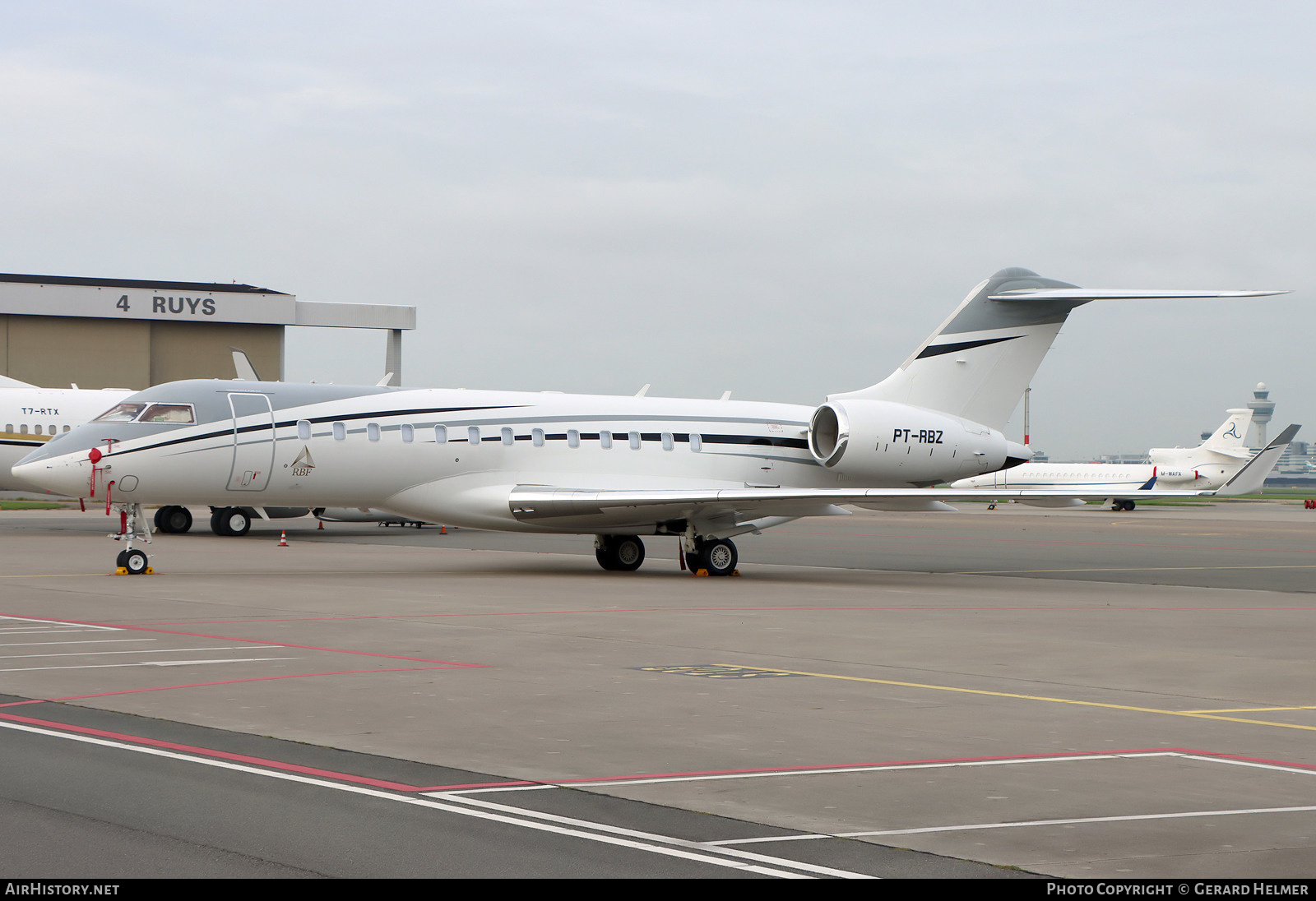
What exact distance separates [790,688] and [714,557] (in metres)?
13.6

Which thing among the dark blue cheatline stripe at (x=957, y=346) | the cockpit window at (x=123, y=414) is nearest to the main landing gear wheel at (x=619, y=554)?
the dark blue cheatline stripe at (x=957, y=346)

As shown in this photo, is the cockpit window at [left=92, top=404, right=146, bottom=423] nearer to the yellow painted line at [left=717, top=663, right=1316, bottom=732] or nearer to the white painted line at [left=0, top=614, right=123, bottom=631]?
the white painted line at [left=0, top=614, right=123, bottom=631]

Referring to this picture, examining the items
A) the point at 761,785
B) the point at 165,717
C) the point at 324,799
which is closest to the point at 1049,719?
the point at 761,785

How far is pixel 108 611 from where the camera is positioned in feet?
52.4

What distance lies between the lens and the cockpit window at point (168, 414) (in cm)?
2222

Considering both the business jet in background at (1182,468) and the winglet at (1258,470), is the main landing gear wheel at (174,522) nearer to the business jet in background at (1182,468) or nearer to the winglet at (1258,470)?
the winglet at (1258,470)

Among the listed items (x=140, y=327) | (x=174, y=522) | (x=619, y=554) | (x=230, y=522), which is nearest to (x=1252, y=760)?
(x=619, y=554)

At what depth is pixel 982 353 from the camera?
2644cm

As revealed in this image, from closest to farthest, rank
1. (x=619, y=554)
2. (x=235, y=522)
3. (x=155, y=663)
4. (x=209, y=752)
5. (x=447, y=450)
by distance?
(x=209, y=752) < (x=155, y=663) < (x=447, y=450) < (x=619, y=554) < (x=235, y=522)

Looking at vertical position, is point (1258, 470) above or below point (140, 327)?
below

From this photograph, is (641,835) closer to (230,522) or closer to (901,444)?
(901,444)

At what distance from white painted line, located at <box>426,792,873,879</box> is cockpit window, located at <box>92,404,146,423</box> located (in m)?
17.4

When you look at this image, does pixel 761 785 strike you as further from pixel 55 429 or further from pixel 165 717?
pixel 55 429

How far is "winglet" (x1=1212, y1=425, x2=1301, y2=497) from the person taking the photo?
164 feet
